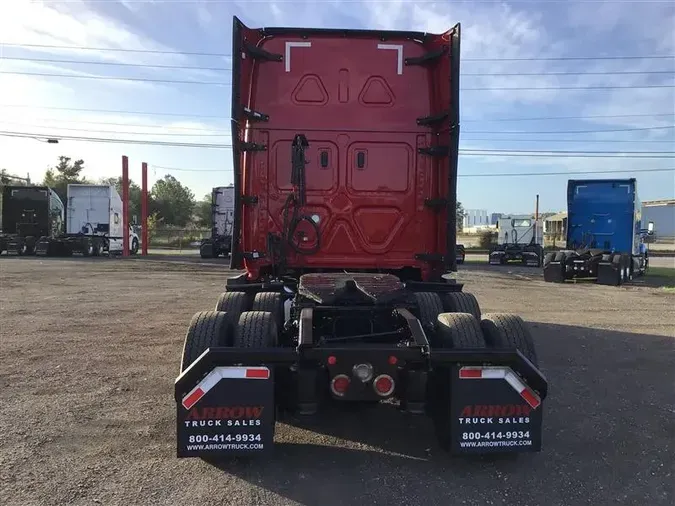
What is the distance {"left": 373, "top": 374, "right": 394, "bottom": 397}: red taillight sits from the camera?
3646 mm

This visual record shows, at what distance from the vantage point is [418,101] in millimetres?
6039

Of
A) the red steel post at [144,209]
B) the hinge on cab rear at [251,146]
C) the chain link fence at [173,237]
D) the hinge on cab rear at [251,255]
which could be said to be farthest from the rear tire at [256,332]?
the chain link fence at [173,237]

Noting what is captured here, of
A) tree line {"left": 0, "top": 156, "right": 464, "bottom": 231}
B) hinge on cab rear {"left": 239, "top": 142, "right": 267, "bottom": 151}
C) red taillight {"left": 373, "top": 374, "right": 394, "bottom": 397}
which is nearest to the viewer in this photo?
red taillight {"left": 373, "top": 374, "right": 394, "bottom": 397}

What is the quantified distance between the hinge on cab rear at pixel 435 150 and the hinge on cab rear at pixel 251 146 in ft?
5.45

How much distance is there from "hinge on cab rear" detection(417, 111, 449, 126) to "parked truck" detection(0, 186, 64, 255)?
28.9m

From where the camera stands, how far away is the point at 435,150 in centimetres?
591

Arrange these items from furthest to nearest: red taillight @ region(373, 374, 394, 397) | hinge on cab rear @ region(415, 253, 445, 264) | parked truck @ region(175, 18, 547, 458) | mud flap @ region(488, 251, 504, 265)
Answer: mud flap @ region(488, 251, 504, 265), hinge on cab rear @ region(415, 253, 445, 264), parked truck @ region(175, 18, 547, 458), red taillight @ region(373, 374, 394, 397)

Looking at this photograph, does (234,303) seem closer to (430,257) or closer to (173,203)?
(430,257)

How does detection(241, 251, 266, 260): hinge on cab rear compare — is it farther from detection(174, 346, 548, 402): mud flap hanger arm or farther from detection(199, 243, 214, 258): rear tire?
detection(199, 243, 214, 258): rear tire

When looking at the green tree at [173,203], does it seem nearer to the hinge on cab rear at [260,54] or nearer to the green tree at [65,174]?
the green tree at [65,174]

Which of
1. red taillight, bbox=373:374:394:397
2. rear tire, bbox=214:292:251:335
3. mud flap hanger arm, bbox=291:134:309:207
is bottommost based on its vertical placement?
red taillight, bbox=373:374:394:397

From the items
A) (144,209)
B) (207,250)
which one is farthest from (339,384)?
(144,209)

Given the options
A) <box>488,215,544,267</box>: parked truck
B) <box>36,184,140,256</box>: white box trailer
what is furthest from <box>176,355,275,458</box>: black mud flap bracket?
<box>36,184,140,256</box>: white box trailer

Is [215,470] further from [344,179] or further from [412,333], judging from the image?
[344,179]
